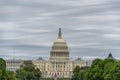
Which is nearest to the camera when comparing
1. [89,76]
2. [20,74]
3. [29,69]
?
[89,76]

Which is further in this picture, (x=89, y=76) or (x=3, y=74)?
(x=89, y=76)

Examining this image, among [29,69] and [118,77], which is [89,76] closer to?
[118,77]

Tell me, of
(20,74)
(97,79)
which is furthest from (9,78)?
(20,74)

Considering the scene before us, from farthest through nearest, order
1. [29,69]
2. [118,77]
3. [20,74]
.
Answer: [29,69]
[20,74]
[118,77]

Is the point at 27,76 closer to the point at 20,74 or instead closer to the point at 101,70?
the point at 20,74

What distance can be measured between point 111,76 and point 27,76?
68213 mm

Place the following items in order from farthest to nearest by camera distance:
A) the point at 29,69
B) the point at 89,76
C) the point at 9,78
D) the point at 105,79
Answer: the point at 29,69
the point at 89,76
the point at 9,78
the point at 105,79

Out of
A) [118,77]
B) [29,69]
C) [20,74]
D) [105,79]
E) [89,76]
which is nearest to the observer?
[118,77]

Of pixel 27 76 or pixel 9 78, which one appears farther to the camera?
pixel 27 76

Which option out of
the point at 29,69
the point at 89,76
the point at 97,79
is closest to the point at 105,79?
the point at 97,79

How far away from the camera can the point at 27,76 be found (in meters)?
156

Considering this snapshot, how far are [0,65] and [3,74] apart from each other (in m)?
5.13

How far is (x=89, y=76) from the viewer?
4491 inches

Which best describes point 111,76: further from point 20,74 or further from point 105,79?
point 20,74
